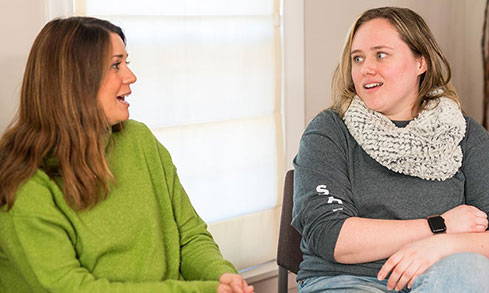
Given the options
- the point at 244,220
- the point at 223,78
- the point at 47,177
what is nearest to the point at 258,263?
the point at 244,220

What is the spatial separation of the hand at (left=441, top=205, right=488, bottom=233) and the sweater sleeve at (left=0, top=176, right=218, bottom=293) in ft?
2.85

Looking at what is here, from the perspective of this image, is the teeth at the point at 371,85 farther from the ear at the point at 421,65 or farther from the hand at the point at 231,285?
the hand at the point at 231,285

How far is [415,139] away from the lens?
6.50 ft

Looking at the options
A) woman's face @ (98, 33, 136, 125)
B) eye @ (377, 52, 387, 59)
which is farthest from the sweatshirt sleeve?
woman's face @ (98, 33, 136, 125)

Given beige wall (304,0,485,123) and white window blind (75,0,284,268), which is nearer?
white window blind (75,0,284,268)

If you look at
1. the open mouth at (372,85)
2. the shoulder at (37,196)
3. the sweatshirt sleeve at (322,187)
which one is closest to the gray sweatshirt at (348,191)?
the sweatshirt sleeve at (322,187)

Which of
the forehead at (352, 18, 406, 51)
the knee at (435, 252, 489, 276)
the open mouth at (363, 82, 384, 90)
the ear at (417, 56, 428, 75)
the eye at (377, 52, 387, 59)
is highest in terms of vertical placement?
the forehead at (352, 18, 406, 51)

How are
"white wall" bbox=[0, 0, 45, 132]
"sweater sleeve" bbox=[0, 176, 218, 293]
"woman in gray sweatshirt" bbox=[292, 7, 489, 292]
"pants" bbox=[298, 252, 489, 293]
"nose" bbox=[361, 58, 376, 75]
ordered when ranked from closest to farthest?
"sweater sleeve" bbox=[0, 176, 218, 293] < "pants" bbox=[298, 252, 489, 293] < "woman in gray sweatshirt" bbox=[292, 7, 489, 292] < "white wall" bbox=[0, 0, 45, 132] < "nose" bbox=[361, 58, 376, 75]

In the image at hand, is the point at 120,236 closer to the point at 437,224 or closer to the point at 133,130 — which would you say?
the point at 133,130

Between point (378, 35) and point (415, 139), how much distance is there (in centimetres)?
32

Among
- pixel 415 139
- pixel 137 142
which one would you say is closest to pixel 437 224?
pixel 415 139

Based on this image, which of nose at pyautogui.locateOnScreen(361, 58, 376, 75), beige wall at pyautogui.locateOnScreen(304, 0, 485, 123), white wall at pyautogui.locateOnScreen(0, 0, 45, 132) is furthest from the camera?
beige wall at pyautogui.locateOnScreen(304, 0, 485, 123)

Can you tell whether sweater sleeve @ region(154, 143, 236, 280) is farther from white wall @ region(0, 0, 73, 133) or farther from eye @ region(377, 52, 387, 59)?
eye @ region(377, 52, 387, 59)

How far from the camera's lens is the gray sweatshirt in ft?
6.06
